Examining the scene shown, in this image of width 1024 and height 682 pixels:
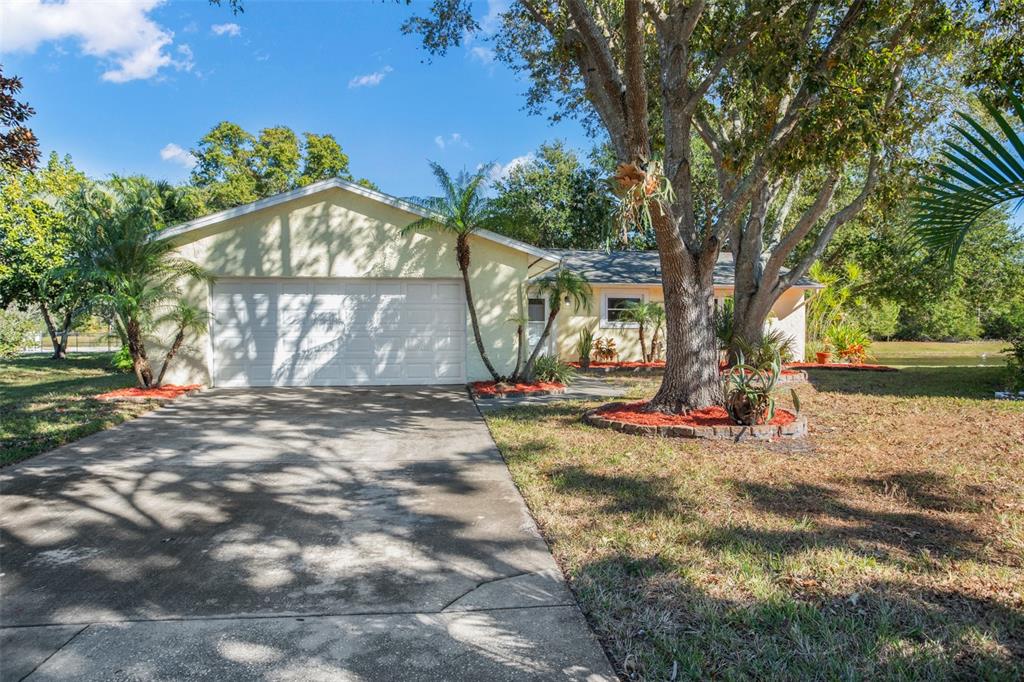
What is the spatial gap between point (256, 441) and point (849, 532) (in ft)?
21.9

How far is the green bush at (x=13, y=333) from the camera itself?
1315 centimetres

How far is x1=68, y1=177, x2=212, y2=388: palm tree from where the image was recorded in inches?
425

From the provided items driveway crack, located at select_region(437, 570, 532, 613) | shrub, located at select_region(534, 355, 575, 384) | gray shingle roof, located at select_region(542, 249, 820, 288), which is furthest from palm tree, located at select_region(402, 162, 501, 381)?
driveway crack, located at select_region(437, 570, 532, 613)

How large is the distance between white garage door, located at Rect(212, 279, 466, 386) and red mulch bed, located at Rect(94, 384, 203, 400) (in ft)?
2.94

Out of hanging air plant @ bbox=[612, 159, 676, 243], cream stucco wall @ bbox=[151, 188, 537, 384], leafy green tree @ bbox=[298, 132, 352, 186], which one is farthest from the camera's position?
leafy green tree @ bbox=[298, 132, 352, 186]

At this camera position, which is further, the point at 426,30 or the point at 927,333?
the point at 927,333

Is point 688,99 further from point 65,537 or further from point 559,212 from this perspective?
point 559,212

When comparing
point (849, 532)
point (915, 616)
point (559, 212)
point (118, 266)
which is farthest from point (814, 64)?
point (559, 212)

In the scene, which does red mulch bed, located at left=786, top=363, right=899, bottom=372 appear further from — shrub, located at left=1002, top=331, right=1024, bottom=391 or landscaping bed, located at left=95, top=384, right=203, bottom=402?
landscaping bed, located at left=95, top=384, right=203, bottom=402

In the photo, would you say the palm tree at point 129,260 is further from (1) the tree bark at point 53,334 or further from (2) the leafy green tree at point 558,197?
(2) the leafy green tree at point 558,197

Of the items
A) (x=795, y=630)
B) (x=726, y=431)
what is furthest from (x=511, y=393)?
(x=795, y=630)

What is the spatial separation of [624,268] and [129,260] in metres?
13.3

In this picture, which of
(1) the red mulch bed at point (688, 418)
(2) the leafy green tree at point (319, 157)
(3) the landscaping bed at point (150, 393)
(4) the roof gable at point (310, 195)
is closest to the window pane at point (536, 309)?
(4) the roof gable at point (310, 195)

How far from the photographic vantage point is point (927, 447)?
671cm
